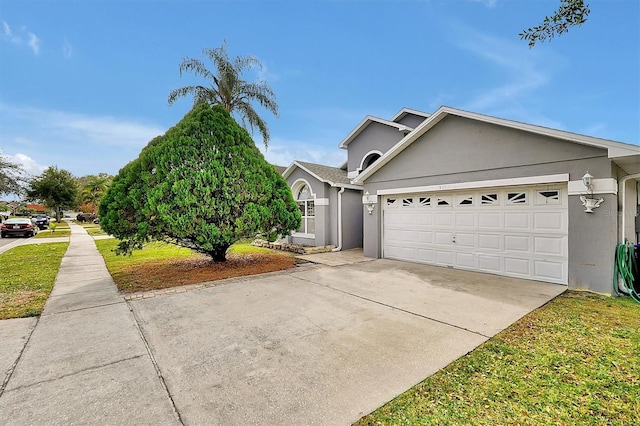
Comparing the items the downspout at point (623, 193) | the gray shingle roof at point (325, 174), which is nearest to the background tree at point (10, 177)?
the gray shingle roof at point (325, 174)

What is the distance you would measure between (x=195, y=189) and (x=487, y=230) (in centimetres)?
839

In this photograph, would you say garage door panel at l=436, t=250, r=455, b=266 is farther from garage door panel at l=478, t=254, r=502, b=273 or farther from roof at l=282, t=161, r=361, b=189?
roof at l=282, t=161, r=361, b=189

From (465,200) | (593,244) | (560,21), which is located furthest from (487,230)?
(560,21)

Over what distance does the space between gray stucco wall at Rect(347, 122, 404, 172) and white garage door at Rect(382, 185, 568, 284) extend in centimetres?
497

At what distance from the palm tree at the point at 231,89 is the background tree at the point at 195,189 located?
8.41 m

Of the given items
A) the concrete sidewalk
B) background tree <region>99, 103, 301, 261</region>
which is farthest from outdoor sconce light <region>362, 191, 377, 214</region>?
the concrete sidewalk

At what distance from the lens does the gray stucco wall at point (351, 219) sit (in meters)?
13.4

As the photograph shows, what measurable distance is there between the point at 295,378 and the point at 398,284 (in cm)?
455

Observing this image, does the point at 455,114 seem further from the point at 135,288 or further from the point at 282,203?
the point at 135,288

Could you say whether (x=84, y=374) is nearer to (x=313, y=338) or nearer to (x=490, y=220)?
(x=313, y=338)

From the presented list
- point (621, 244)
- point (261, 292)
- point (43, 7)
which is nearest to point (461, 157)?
point (621, 244)

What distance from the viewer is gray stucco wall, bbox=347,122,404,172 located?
14351 millimetres

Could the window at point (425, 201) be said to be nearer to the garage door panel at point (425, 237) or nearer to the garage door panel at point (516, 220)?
the garage door panel at point (425, 237)

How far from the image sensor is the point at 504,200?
7777mm
